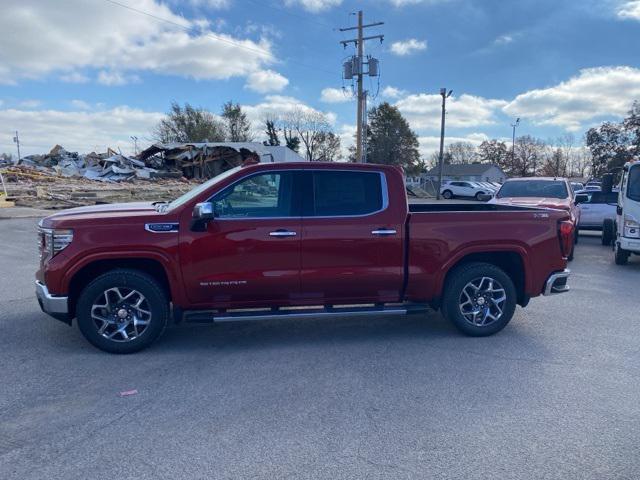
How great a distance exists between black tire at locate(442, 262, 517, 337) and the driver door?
176 cm

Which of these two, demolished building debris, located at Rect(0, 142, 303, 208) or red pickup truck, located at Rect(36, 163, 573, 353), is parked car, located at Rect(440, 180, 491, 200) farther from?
red pickup truck, located at Rect(36, 163, 573, 353)

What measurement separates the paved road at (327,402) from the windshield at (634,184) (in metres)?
4.52

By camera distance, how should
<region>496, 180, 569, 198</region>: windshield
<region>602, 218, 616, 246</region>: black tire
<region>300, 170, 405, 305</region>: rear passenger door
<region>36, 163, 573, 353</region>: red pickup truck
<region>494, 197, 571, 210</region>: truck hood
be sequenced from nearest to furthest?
<region>36, 163, 573, 353</region>: red pickup truck → <region>300, 170, 405, 305</region>: rear passenger door → <region>494, 197, 571, 210</region>: truck hood → <region>496, 180, 569, 198</region>: windshield → <region>602, 218, 616, 246</region>: black tire

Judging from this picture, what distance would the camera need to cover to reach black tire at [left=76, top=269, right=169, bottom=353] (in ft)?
15.8

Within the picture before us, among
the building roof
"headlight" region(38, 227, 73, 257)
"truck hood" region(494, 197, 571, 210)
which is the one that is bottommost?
"headlight" region(38, 227, 73, 257)

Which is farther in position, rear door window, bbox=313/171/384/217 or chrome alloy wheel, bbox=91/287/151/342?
rear door window, bbox=313/171/384/217

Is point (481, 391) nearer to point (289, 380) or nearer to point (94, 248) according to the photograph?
point (289, 380)

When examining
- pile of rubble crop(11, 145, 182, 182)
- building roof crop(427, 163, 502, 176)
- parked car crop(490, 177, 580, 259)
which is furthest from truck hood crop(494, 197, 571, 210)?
building roof crop(427, 163, 502, 176)

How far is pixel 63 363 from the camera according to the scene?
4.70m

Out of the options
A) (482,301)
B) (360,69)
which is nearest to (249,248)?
(482,301)

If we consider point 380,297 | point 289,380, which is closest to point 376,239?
point 380,297

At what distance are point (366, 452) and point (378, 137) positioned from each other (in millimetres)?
68556

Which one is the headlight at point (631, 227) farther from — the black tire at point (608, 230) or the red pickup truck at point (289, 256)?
the red pickup truck at point (289, 256)

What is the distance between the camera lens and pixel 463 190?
43906 mm
